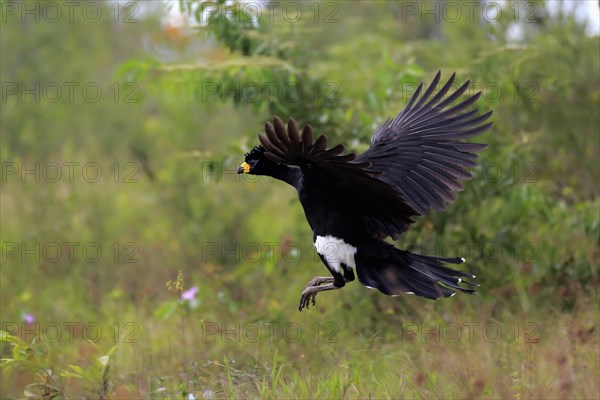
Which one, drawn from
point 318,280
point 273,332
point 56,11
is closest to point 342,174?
point 318,280

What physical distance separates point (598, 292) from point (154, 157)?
6.38m

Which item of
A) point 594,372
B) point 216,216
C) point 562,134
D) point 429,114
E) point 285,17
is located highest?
point 285,17

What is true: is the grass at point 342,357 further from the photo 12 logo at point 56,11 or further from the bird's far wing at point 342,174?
the photo 12 logo at point 56,11

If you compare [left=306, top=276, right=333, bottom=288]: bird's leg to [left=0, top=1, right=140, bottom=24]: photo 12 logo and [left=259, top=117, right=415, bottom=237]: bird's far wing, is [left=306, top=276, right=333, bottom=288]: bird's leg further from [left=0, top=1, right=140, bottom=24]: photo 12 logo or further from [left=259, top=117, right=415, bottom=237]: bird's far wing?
[left=0, top=1, right=140, bottom=24]: photo 12 logo

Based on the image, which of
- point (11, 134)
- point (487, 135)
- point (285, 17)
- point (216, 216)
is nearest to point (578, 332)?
point (487, 135)

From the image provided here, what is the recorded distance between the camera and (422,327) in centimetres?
564

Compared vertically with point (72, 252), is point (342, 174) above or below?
above

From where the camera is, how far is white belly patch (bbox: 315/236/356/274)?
15.7ft

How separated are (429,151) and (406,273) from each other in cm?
80

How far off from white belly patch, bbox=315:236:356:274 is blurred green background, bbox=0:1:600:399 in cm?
45

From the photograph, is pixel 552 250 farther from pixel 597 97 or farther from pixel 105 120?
pixel 105 120

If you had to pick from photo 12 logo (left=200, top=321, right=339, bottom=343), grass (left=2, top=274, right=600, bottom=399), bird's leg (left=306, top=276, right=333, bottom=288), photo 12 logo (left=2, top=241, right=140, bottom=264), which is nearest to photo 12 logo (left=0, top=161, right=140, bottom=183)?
photo 12 logo (left=2, top=241, right=140, bottom=264)

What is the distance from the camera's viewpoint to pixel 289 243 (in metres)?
6.70

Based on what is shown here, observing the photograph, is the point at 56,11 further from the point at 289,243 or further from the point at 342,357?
the point at 342,357
